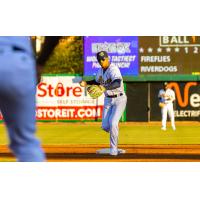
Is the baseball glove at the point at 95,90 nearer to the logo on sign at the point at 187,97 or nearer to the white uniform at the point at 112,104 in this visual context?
the white uniform at the point at 112,104

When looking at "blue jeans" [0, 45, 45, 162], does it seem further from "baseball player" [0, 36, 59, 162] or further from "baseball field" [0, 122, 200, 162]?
"baseball field" [0, 122, 200, 162]

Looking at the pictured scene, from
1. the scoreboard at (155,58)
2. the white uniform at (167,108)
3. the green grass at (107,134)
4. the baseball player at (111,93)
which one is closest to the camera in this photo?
the baseball player at (111,93)

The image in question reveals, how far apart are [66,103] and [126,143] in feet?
19.6

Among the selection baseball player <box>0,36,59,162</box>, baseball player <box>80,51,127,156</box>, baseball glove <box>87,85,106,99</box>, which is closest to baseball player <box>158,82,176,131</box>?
baseball player <box>80,51,127,156</box>

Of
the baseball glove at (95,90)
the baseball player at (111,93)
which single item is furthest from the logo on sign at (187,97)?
the baseball glove at (95,90)

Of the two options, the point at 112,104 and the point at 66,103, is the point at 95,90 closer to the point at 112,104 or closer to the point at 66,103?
the point at 112,104

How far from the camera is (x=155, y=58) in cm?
1488

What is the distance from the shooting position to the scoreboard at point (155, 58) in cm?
1186

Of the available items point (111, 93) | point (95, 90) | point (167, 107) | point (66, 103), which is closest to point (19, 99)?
point (95, 90)

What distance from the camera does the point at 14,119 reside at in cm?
262

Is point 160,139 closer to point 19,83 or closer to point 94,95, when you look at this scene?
point 94,95

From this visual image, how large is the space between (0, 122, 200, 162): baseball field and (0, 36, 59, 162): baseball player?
9.08ft

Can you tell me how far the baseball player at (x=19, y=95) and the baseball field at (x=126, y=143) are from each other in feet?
9.08

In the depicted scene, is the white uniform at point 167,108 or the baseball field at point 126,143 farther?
the white uniform at point 167,108
